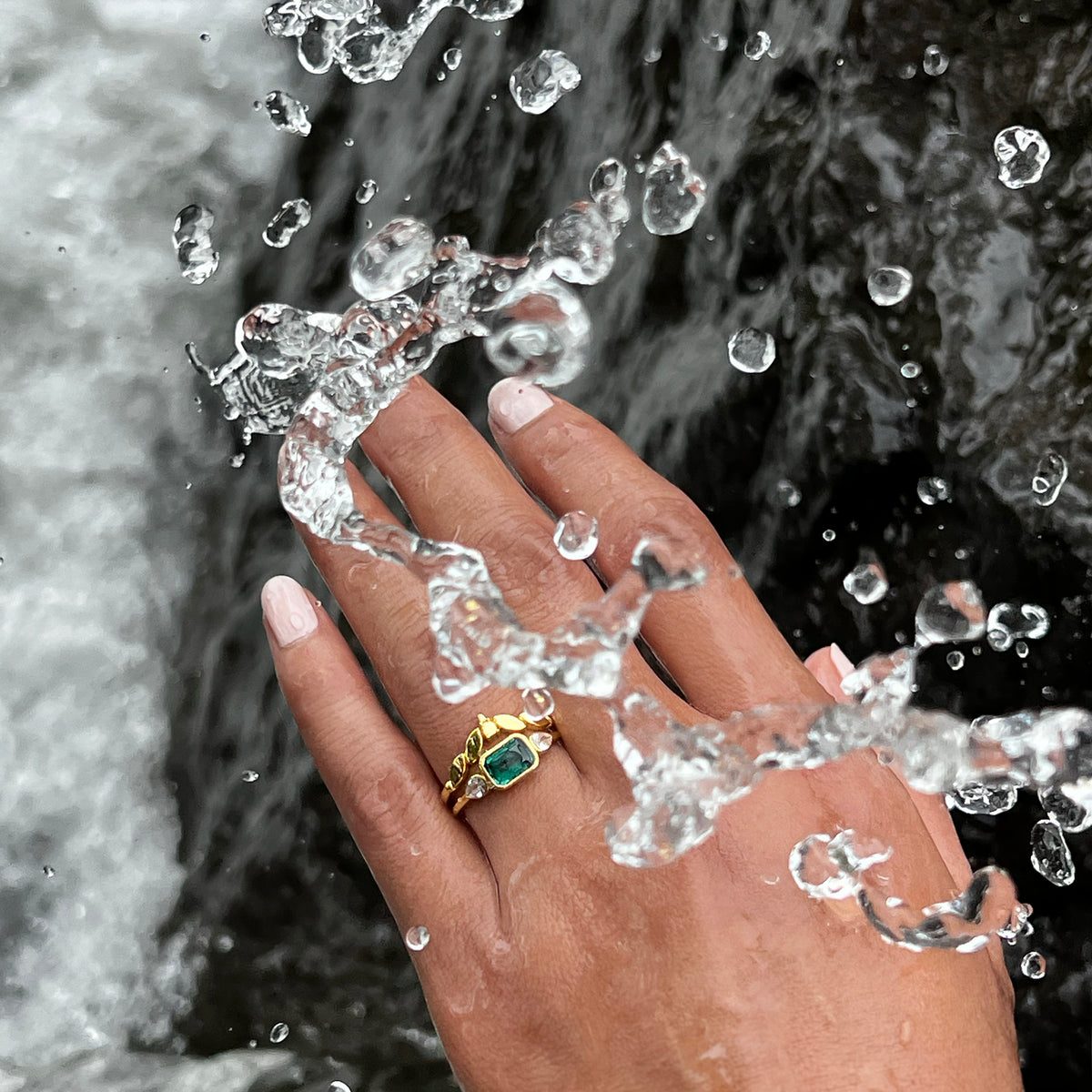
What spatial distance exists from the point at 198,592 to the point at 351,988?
89 cm

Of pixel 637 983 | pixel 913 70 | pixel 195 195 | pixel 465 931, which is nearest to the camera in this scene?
pixel 637 983

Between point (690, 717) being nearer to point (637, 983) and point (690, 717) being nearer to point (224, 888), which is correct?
point (637, 983)

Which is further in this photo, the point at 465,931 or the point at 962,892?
the point at 962,892

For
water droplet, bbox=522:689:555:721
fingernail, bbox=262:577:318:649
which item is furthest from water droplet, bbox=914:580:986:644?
fingernail, bbox=262:577:318:649

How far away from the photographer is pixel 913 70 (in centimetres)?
240

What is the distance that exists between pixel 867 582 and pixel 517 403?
30.4 inches

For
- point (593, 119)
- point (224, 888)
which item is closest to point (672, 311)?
point (593, 119)

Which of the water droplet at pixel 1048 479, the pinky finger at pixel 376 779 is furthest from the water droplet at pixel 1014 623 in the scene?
the pinky finger at pixel 376 779

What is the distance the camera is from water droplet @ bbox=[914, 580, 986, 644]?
223 centimetres

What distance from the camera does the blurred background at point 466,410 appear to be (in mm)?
2270

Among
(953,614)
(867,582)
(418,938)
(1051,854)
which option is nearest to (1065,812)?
(1051,854)

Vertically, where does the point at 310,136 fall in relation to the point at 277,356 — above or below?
above

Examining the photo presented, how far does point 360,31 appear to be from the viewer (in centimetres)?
261

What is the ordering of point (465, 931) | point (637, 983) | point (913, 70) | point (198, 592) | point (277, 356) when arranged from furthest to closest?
point (198, 592) < point (913, 70) < point (277, 356) < point (465, 931) < point (637, 983)
